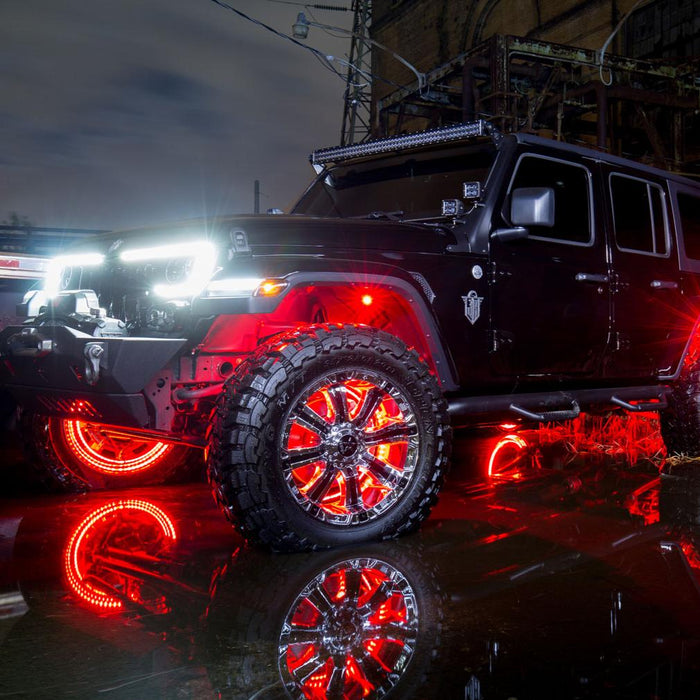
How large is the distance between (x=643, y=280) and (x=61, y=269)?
3.77 meters

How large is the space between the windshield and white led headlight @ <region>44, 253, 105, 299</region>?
164 centimetres

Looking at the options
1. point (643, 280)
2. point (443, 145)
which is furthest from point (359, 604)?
point (643, 280)

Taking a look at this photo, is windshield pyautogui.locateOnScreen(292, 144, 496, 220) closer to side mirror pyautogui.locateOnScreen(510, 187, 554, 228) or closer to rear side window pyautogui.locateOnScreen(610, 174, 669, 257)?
side mirror pyautogui.locateOnScreen(510, 187, 554, 228)

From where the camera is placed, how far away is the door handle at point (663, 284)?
569cm

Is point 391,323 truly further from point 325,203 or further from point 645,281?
point 645,281

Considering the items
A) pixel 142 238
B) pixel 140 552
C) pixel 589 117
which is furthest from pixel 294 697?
pixel 589 117

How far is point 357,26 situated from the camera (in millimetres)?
29062

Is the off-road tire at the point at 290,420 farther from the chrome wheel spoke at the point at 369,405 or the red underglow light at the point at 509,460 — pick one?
the red underglow light at the point at 509,460

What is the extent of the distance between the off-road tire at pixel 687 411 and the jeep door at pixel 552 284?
109cm

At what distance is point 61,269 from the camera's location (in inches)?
196

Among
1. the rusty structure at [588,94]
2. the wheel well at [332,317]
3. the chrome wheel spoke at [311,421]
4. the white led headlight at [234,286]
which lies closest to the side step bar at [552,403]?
the wheel well at [332,317]

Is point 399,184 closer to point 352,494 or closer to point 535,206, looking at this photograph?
point 535,206

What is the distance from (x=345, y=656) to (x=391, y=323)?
2241mm

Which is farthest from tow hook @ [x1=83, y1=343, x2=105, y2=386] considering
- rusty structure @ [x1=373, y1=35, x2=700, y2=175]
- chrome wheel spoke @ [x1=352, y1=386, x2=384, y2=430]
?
Result: rusty structure @ [x1=373, y1=35, x2=700, y2=175]
